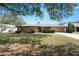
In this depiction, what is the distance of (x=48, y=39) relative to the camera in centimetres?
607

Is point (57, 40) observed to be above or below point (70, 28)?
below

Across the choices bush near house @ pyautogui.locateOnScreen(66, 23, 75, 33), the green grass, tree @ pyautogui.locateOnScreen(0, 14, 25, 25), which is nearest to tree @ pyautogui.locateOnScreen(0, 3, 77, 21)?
tree @ pyautogui.locateOnScreen(0, 14, 25, 25)

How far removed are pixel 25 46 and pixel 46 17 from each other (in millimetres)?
794

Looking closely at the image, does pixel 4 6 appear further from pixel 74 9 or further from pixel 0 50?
pixel 74 9

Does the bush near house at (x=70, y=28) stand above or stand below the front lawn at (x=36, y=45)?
above

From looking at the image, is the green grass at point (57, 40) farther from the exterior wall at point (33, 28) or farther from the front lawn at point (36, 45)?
the exterior wall at point (33, 28)

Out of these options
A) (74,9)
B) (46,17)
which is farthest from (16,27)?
(74,9)

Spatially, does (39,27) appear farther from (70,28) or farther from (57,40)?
(70,28)

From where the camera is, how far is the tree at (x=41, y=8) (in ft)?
19.8

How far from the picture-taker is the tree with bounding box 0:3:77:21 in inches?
237

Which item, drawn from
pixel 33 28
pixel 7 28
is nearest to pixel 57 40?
pixel 33 28

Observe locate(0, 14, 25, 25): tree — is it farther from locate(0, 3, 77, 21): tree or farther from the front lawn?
the front lawn

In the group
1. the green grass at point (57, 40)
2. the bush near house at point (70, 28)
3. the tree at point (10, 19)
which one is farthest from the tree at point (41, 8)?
the green grass at point (57, 40)

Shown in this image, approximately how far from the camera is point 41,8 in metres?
6.07
